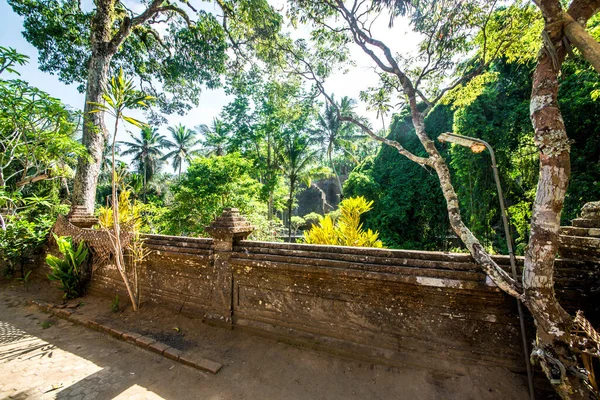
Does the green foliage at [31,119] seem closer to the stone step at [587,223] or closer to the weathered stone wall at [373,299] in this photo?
the weathered stone wall at [373,299]

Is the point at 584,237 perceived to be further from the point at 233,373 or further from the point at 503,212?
the point at 233,373

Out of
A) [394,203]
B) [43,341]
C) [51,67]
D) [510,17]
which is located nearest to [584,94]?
[510,17]

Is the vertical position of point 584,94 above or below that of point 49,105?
above

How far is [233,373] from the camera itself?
2.93m

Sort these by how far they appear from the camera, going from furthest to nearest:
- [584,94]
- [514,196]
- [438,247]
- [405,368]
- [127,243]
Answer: [438,247], [514,196], [584,94], [127,243], [405,368]

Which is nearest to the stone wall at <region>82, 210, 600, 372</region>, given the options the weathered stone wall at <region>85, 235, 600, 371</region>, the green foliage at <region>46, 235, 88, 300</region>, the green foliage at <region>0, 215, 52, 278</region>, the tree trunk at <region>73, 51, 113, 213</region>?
the weathered stone wall at <region>85, 235, 600, 371</region>

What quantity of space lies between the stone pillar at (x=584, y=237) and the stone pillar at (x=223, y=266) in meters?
3.88

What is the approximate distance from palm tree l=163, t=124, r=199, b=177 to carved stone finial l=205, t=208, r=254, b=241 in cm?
2525

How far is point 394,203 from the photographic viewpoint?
14766mm

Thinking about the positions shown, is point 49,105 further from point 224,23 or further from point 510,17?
point 510,17

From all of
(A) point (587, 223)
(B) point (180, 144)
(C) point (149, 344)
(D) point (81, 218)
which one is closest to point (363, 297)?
(A) point (587, 223)

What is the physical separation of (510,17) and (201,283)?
724 centimetres

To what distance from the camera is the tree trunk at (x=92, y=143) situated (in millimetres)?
6262

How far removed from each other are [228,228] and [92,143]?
18.1 feet
